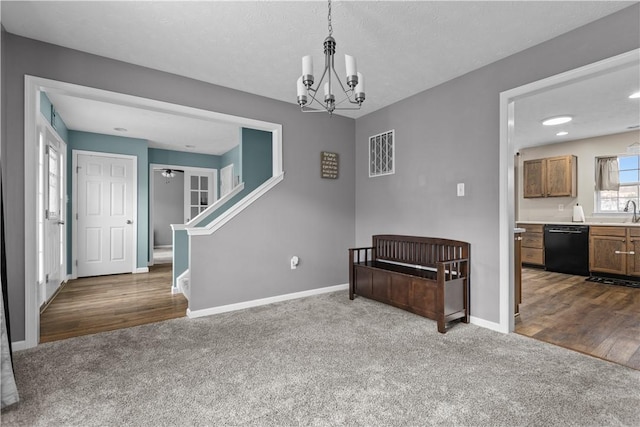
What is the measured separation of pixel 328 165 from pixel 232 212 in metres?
1.45

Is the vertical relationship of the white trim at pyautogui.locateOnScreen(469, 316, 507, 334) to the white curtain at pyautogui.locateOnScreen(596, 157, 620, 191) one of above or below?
below

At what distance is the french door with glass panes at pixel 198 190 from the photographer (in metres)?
7.17

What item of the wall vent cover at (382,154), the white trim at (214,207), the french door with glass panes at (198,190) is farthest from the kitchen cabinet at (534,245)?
the french door with glass panes at (198,190)

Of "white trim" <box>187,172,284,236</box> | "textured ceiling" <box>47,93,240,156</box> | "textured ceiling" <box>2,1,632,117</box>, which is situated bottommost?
"white trim" <box>187,172,284,236</box>

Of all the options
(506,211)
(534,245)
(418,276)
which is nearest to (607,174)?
(534,245)

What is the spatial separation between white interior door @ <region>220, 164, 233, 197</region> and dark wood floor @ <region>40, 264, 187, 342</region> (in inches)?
94.2

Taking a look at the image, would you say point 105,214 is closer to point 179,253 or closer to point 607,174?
point 179,253

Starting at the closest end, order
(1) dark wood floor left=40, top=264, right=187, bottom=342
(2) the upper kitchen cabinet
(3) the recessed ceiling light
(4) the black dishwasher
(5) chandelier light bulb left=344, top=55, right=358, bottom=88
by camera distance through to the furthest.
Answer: (5) chandelier light bulb left=344, top=55, right=358, bottom=88 < (1) dark wood floor left=40, top=264, right=187, bottom=342 < (3) the recessed ceiling light < (4) the black dishwasher < (2) the upper kitchen cabinet

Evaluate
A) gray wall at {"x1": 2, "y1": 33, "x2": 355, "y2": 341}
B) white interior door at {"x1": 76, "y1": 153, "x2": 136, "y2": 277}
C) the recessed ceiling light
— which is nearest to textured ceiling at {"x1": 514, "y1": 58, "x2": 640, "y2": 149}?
the recessed ceiling light

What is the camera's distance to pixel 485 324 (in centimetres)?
291

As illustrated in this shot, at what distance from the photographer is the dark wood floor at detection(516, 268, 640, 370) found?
2480 mm

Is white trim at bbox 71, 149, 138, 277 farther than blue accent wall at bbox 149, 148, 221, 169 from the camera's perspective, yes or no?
No

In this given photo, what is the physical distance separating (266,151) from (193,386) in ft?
11.7

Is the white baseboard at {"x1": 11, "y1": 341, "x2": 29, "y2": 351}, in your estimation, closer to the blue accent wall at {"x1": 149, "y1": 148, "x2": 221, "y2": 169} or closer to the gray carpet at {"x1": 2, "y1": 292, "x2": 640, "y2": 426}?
→ the gray carpet at {"x1": 2, "y1": 292, "x2": 640, "y2": 426}
